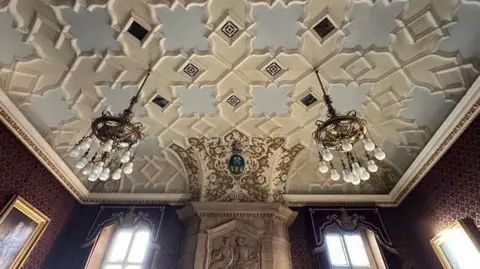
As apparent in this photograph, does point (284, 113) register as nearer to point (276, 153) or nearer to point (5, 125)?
point (276, 153)

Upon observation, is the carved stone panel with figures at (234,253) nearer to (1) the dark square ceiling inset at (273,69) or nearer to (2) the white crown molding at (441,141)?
(1) the dark square ceiling inset at (273,69)

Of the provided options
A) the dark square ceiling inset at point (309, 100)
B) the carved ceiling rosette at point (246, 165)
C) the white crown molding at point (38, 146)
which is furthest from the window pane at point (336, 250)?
the white crown molding at point (38, 146)

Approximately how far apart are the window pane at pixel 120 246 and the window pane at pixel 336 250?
12.5 feet

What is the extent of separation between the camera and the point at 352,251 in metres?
Result: 5.39

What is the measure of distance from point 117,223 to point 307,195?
388 centimetres

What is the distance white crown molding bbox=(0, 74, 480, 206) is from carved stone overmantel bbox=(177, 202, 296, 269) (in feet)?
2.08

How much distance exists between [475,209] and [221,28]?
4459 mm

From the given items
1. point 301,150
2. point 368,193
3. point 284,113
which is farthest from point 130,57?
point 368,193

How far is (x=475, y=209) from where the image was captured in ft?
13.8

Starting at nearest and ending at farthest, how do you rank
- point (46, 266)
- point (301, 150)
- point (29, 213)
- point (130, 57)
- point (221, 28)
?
point (221, 28), point (130, 57), point (29, 213), point (46, 266), point (301, 150)

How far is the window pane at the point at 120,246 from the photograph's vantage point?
552cm

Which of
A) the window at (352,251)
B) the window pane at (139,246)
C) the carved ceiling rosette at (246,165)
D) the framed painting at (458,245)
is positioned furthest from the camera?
the carved ceiling rosette at (246,165)

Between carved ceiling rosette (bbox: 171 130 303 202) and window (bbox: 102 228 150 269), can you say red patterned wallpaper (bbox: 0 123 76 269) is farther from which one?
carved ceiling rosette (bbox: 171 130 303 202)

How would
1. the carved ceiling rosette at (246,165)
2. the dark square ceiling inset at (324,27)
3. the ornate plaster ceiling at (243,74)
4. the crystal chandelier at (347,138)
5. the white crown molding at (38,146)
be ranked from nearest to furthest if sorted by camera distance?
the crystal chandelier at (347,138) → the ornate plaster ceiling at (243,74) → the dark square ceiling inset at (324,27) → the white crown molding at (38,146) → the carved ceiling rosette at (246,165)
